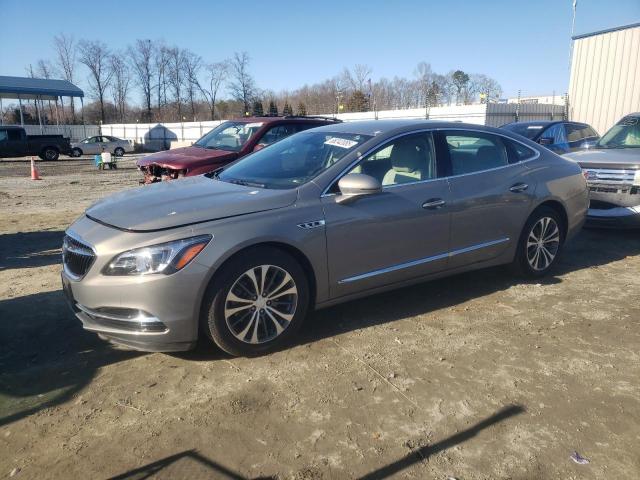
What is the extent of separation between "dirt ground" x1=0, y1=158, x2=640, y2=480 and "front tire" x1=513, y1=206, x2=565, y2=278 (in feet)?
1.29

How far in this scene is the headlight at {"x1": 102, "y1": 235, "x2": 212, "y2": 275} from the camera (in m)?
3.27

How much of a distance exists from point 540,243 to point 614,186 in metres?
2.62

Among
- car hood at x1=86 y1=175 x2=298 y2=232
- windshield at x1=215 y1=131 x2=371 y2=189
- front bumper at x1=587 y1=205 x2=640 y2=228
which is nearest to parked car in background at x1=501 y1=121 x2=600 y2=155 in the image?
front bumper at x1=587 y1=205 x2=640 y2=228

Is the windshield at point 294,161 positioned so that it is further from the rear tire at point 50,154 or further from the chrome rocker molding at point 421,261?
the rear tire at point 50,154

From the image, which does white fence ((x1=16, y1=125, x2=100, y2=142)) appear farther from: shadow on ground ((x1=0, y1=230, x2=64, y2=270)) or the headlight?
the headlight

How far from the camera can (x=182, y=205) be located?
3.64 metres

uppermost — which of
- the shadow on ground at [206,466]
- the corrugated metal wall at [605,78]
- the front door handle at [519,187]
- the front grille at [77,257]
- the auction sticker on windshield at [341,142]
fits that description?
the corrugated metal wall at [605,78]

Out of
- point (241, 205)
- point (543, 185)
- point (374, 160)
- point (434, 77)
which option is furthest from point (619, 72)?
point (434, 77)

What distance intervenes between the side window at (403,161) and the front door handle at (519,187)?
93 cm

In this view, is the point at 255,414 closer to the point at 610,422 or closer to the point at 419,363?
the point at 419,363

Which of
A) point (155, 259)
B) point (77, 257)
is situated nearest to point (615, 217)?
point (155, 259)

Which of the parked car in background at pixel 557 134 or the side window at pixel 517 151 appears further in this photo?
the parked car in background at pixel 557 134

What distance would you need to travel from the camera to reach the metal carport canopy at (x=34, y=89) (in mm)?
39991

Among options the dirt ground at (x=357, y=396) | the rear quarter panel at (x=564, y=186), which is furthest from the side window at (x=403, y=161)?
the rear quarter panel at (x=564, y=186)
